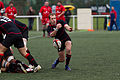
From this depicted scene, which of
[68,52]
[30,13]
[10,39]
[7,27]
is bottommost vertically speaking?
[30,13]

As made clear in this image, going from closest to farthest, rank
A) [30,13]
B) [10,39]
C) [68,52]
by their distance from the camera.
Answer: [10,39] → [68,52] → [30,13]

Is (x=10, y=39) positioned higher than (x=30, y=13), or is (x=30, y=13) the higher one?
(x=10, y=39)

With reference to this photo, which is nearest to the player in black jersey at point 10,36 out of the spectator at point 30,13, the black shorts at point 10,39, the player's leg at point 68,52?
the black shorts at point 10,39

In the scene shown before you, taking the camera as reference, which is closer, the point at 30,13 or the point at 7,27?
the point at 7,27

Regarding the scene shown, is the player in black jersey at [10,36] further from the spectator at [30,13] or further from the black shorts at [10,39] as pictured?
the spectator at [30,13]

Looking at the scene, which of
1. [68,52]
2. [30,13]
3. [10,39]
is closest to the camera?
[10,39]

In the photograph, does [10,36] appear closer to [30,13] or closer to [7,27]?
[7,27]

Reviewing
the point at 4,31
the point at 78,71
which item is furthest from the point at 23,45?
the point at 78,71

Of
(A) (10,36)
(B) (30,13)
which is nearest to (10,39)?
(A) (10,36)

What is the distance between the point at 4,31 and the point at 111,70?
238 centimetres

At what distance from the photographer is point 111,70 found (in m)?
8.45

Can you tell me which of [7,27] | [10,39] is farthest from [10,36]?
[7,27]

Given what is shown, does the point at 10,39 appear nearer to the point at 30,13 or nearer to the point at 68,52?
the point at 68,52

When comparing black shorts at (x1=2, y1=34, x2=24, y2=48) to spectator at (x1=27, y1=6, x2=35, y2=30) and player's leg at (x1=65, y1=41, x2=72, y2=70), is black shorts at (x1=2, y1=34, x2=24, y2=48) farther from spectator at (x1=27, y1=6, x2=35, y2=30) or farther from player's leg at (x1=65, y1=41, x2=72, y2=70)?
spectator at (x1=27, y1=6, x2=35, y2=30)
